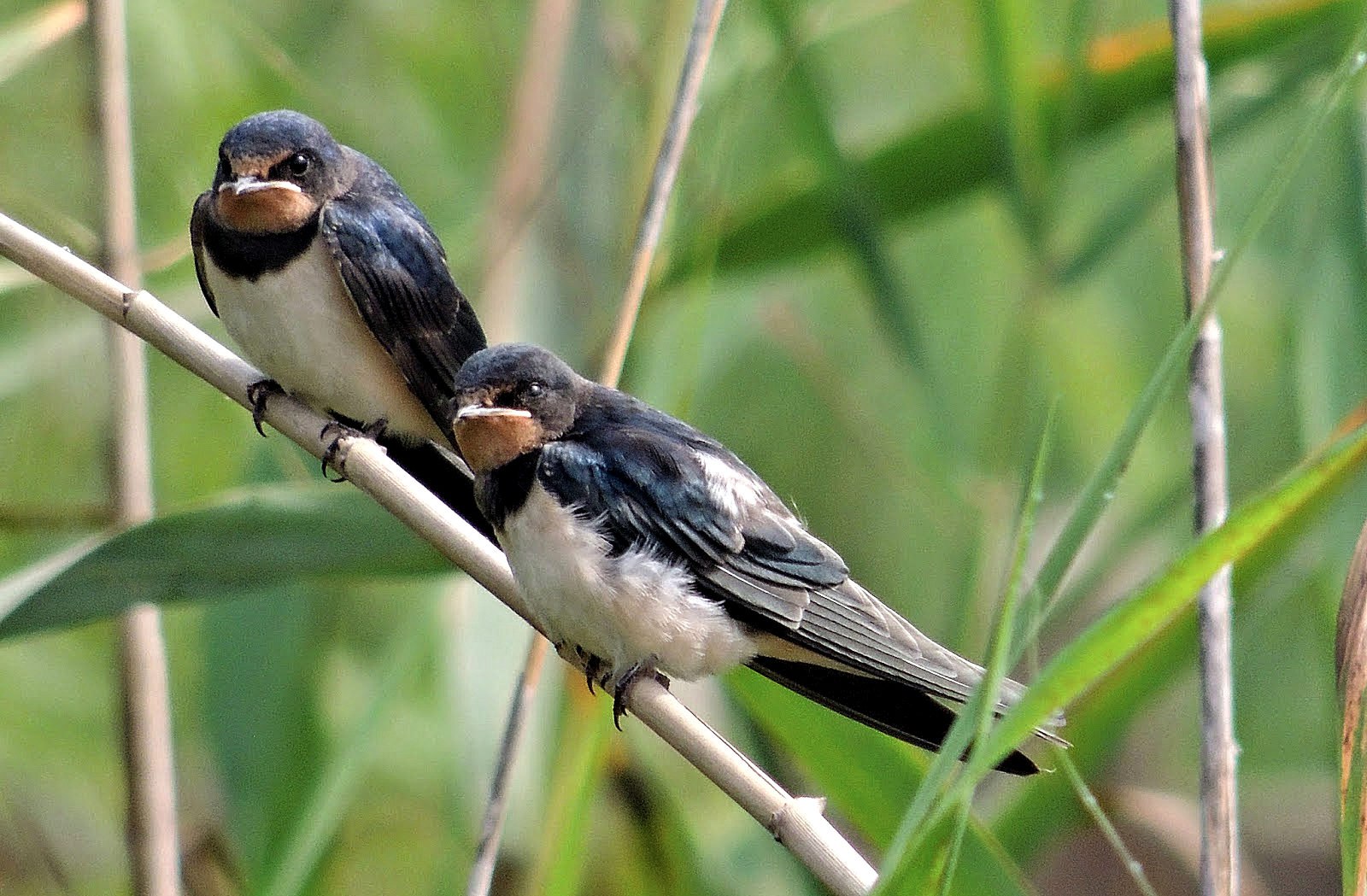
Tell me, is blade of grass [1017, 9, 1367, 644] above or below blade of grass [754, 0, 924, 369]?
below

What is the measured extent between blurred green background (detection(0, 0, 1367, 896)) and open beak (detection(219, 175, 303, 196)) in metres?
0.20

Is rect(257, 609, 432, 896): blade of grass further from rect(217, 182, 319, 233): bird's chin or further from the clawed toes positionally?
rect(217, 182, 319, 233): bird's chin

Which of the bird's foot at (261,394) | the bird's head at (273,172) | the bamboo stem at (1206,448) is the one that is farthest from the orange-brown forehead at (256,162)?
the bamboo stem at (1206,448)

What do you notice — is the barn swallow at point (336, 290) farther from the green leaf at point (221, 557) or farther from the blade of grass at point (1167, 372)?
the blade of grass at point (1167, 372)

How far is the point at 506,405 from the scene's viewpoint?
172 cm

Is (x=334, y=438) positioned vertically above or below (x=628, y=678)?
above

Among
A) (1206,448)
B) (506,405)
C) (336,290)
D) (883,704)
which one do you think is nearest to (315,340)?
(336,290)

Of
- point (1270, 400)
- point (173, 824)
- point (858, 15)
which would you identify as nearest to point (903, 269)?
point (858, 15)

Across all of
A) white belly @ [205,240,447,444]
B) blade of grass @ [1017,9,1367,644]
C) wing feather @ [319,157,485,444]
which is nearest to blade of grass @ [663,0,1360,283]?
wing feather @ [319,157,485,444]

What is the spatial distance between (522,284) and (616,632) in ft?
2.59

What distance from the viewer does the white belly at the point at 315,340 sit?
1.94 meters

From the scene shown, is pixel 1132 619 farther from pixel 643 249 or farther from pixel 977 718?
pixel 643 249

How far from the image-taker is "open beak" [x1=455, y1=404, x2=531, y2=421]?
167 cm

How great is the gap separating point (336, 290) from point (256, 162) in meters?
0.19
